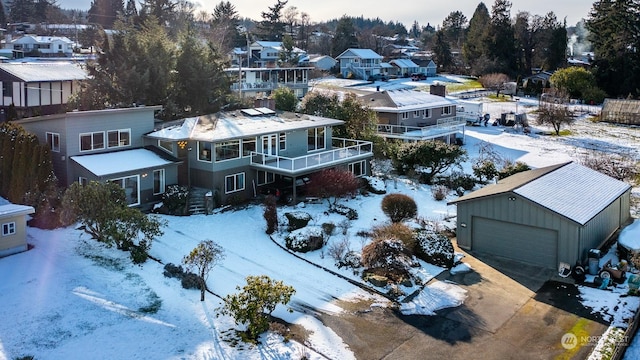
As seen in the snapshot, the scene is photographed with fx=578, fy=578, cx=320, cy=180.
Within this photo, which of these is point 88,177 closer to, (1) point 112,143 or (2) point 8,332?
(1) point 112,143

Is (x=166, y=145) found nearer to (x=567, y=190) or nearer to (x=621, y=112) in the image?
(x=567, y=190)

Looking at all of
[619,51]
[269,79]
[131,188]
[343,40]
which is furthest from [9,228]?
[343,40]

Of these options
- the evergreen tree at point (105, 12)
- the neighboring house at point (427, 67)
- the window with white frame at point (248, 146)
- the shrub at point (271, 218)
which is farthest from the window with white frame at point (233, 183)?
the evergreen tree at point (105, 12)

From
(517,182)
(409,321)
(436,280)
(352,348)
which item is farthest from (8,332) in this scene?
(517,182)

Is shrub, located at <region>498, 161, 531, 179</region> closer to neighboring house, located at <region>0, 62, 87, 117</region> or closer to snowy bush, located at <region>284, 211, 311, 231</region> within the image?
snowy bush, located at <region>284, 211, 311, 231</region>

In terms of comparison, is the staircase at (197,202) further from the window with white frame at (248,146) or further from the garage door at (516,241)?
the garage door at (516,241)
